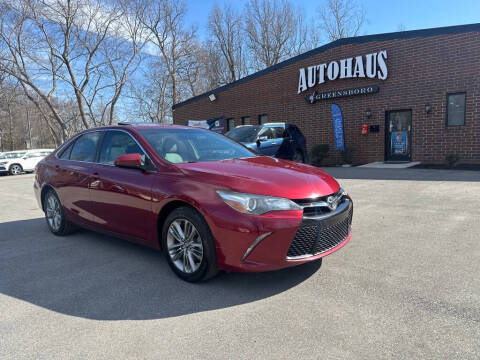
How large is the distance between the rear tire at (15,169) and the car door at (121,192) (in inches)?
865

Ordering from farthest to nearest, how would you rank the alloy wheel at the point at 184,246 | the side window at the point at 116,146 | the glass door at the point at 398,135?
the glass door at the point at 398,135
the side window at the point at 116,146
the alloy wheel at the point at 184,246

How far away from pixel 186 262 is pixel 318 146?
1332 centimetres

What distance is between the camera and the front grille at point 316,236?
117 inches

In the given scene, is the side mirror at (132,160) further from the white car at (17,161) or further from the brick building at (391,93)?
the white car at (17,161)

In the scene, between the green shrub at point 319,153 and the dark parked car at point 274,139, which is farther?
the green shrub at point 319,153

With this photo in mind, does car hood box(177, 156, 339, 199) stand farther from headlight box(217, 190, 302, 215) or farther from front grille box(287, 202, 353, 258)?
front grille box(287, 202, 353, 258)

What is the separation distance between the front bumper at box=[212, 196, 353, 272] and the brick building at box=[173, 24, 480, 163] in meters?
11.9

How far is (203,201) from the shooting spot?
3098mm

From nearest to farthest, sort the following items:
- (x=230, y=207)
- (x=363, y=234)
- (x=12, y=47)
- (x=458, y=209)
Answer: (x=230, y=207)
(x=363, y=234)
(x=458, y=209)
(x=12, y=47)

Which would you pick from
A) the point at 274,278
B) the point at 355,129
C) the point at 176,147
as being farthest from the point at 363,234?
the point at 355,129

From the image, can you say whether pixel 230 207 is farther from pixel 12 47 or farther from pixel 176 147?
pixel 12 47

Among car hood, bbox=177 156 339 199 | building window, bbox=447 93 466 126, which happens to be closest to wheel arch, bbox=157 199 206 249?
car hood, bbox=177 156 339 199

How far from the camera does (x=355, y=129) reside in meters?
15.0

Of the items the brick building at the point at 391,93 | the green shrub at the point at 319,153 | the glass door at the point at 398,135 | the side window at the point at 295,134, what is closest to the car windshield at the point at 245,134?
the side window at the point at 295,134
